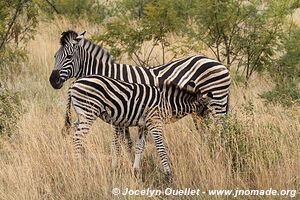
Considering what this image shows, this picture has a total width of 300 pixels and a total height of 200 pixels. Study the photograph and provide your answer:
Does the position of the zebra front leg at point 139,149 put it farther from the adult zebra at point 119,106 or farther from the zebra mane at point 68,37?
the zebra mane at point 68,37

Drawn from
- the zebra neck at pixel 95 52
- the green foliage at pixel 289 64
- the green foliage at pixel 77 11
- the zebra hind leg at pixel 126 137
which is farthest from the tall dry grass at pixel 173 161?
the green foliage at pixel 77 11

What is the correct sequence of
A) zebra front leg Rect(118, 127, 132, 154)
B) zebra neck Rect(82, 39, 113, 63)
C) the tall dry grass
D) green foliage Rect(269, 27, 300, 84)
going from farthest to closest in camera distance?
green foliage Rect(269, 27, 300, 84), zebra neck Rect(82, 39, 113, 63), zebra front leg Rect(118, 127, 132, 154), the tall dry grass

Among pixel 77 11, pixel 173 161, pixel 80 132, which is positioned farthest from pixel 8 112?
pixel 77 11

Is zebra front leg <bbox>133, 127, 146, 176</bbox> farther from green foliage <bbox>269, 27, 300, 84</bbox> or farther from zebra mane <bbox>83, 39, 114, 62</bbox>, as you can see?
green foliage <bbox>269, 27, 300, 84</bbox>

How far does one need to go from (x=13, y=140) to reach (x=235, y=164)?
9.57 ft

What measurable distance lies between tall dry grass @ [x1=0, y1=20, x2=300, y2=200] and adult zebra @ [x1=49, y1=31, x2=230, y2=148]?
0.54 m

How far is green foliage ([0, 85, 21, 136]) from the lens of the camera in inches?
283

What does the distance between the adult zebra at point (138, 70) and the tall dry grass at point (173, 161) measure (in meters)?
0.54

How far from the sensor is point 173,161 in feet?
19.5

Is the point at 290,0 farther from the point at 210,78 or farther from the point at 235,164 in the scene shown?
the point at 235,164

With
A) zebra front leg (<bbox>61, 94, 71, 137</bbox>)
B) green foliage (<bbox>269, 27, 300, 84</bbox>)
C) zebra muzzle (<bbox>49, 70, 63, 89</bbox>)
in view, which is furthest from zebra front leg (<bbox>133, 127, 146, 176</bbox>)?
green foliage (<bbox>269, 27, 300, 84</bbox>)

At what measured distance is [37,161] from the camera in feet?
19.5

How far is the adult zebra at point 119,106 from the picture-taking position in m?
5.78

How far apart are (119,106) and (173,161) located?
34.1 inches
